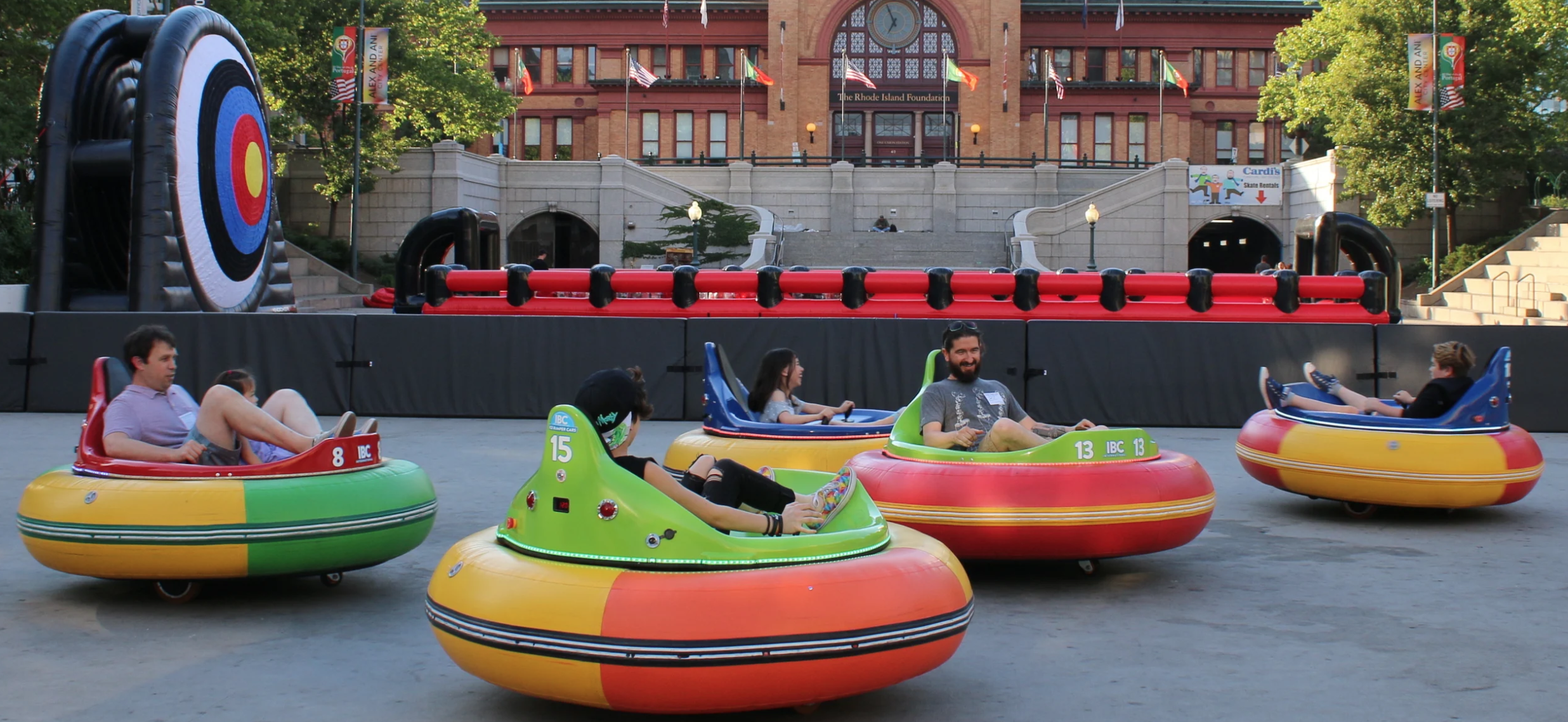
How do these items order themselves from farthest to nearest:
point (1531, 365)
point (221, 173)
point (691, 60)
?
point (691, 60)
point (221, 173)
point (1531, 365)

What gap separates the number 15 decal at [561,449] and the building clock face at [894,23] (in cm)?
5327

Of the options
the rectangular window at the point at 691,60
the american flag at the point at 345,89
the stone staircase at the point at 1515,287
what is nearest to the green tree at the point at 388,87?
the american flag at the point at 345,89

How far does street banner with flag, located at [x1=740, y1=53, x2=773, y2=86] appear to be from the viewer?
5241 cm

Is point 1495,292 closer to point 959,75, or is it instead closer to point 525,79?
point 959,75

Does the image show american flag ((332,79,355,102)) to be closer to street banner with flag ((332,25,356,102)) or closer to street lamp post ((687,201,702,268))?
street banner with flag ((332,25,356,102))

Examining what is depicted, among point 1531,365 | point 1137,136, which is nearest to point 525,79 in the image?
point 1137,136

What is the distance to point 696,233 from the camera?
129 feet

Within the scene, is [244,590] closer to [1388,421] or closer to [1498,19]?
[1388,421]

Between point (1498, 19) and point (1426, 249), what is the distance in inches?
310

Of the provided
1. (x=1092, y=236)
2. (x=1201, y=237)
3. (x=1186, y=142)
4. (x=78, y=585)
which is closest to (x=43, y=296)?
(x=78, y=585)

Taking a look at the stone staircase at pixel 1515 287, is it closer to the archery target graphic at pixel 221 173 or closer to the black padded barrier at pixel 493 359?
the black padded barrier at pixel 493 359

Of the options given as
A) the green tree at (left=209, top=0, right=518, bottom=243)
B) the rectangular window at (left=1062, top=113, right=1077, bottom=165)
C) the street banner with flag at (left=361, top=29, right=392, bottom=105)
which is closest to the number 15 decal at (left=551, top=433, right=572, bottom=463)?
the green tree at (left=209, top=0, right=518, bottom=243)

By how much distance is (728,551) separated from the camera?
16.7 ft

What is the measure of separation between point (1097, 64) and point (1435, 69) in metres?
25.0
